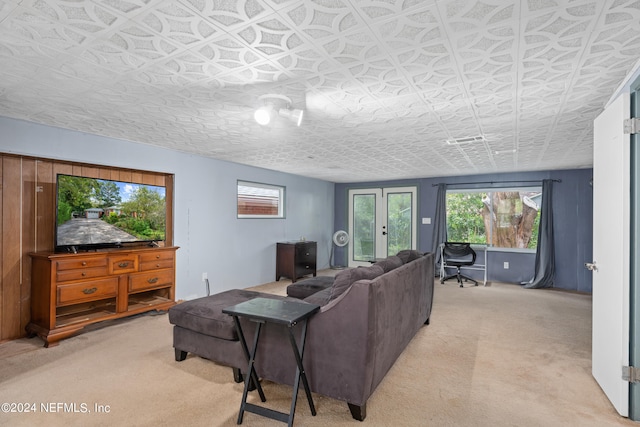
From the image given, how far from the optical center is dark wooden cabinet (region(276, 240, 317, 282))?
Result: 5930 millimetres

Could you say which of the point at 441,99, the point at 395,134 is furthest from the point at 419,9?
the point at 395,134

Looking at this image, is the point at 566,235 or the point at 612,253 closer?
the point at 612,253

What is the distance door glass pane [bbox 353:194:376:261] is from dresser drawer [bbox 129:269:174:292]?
4860mm

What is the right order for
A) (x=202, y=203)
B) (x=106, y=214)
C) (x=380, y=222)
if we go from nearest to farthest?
1. (x=106, y=214)
2. (x=202, y=203)
3. (x=380, y=222)

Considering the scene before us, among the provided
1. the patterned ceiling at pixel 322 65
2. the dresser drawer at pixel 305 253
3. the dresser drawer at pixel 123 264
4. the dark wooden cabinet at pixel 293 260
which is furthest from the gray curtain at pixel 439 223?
the dresser drawer at pixel 123 264

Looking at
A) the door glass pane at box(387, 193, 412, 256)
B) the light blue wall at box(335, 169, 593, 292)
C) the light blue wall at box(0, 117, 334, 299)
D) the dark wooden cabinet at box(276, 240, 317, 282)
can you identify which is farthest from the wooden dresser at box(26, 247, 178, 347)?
the light blue wall at box(335, 169, 593, 292)

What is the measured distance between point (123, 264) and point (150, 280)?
0.38 metres

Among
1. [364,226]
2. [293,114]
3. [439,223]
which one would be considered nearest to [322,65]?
[293,114]

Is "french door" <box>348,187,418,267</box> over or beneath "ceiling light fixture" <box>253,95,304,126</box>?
beneath

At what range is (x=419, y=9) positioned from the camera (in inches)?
54.9

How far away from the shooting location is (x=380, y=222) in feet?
24.9

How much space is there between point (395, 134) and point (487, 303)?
3023 mm

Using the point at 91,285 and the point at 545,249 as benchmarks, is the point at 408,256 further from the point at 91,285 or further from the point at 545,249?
the point at 545,249

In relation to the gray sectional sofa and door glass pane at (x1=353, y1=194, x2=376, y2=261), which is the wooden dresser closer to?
the gray sectional sofa
